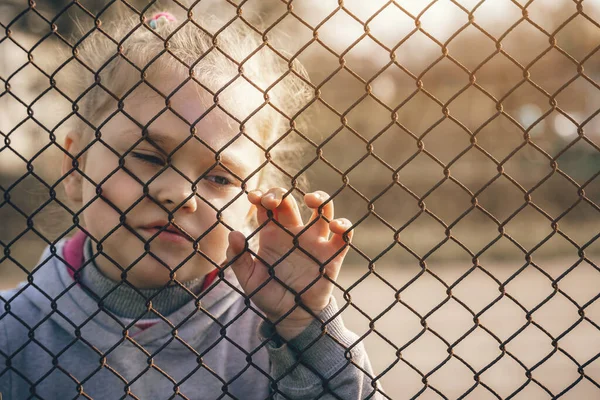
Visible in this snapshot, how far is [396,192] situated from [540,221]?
2.27 metres

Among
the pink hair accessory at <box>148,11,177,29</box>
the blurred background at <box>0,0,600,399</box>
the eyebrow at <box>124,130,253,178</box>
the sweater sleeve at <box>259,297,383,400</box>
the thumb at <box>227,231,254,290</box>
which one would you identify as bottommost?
the blurred background at <box>0,0,600,399</box>

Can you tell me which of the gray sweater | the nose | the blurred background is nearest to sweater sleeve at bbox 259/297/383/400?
the gray sweater

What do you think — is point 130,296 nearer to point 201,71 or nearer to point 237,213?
point 237,213

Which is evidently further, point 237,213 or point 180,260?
point 237,213

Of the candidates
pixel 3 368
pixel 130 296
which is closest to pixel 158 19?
pixel 130 296

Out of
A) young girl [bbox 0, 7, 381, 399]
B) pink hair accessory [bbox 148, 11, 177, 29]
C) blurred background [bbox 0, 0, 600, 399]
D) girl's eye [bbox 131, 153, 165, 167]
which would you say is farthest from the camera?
blurred background [bbox 0, 0, 600, 399]

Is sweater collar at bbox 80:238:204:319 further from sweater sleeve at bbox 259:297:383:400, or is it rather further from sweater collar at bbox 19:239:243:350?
sweater sleeve at bbox 259:297:383:400

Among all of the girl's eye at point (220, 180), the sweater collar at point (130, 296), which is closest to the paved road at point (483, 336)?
the sweater collar at point (130, 296)

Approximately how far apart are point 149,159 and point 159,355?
1.94ft

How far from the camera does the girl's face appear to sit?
1713mm

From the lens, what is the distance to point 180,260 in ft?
5.97

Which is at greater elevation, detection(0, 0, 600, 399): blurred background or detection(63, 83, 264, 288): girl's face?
detection(63, 83, 264, 288): girl's face

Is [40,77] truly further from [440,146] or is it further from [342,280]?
[440,146]

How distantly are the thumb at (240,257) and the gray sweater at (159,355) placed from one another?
12 cm
